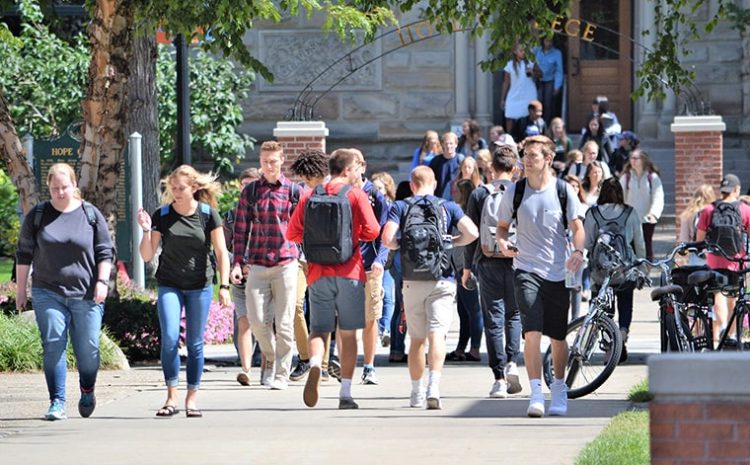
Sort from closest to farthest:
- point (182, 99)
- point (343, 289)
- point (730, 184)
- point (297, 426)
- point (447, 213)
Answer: point (297, 426), point (343, 289), point (447, 213), point (730, 184), point (182, 99)

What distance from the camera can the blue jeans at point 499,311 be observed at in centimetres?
1221

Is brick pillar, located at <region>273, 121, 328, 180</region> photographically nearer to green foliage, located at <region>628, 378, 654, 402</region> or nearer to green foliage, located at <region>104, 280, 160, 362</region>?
green foliage, located at <region>104, 280, 160, 362</region>

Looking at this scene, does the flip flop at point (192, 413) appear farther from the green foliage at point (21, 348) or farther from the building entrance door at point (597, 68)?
the building entrance door at point (597, 68)

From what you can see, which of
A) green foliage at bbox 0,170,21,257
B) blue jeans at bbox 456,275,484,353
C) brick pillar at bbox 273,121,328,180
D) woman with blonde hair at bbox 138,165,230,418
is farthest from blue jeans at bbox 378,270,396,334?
green foliage at bbox 0,170,21,257

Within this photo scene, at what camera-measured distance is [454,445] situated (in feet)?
31.4

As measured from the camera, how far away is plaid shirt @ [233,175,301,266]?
12.4 metres

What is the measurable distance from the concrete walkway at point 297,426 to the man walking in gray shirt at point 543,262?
31 centimetres

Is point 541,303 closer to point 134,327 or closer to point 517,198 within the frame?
point 517,198

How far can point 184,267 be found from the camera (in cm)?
1109

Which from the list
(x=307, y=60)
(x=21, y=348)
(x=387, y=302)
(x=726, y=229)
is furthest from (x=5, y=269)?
(x=726, y=229)

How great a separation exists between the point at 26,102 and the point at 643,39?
9922 mm

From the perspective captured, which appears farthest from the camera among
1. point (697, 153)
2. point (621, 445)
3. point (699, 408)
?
point (697, 153)

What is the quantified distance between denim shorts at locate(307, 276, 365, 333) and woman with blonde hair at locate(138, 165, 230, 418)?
62cm

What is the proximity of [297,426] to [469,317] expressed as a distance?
12.6 ft
